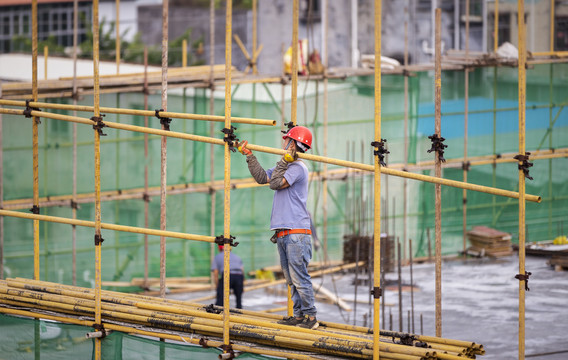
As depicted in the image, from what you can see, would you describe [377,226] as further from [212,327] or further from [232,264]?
[232,264]

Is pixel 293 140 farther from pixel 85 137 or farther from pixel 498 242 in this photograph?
pixel 498 242

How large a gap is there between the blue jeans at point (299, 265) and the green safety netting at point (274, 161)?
29.7 feet

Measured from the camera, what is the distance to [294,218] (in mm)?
8641

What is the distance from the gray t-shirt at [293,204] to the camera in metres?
8.62

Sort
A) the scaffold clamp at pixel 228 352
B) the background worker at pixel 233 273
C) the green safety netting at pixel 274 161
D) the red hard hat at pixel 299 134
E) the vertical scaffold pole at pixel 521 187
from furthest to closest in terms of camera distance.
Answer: the green safety netting at pixel 274 161, the background worker at pixel 233 273, the red hard hat at pixel 299 134, the scaffold clamp at pixel 228 352, the vertical scaffold pole at pixel 521 187

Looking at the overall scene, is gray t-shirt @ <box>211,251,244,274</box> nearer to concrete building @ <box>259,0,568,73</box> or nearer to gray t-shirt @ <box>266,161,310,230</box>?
gray t-shirt @ <box>266,161,310,230</box>

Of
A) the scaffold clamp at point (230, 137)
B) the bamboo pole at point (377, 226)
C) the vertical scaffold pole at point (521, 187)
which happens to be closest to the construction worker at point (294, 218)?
the scaffold clamp at point (230, 137)

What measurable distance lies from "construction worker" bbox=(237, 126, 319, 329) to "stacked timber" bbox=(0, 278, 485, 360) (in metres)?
0.29

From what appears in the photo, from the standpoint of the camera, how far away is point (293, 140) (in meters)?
8.57

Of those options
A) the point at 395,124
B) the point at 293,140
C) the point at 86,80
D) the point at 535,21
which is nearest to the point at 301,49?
the point at 395,124

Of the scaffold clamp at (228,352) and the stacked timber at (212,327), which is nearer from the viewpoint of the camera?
the stacked timber at (212,327)

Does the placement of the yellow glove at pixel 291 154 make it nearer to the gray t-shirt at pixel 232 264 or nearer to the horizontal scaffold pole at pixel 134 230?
the horizontal scaffold pole at pixel 134 230

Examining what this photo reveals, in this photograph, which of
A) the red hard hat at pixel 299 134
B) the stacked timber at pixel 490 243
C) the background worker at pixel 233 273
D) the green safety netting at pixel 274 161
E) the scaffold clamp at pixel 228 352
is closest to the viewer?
the scaffold clamp at pixel 228 352

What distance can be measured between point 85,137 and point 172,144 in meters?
1.80
